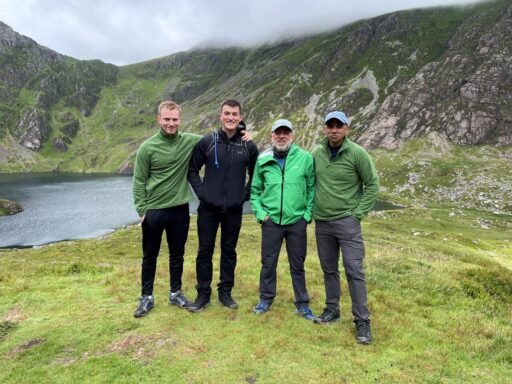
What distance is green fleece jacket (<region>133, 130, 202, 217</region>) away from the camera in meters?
10.5

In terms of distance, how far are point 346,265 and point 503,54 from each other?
768 feet

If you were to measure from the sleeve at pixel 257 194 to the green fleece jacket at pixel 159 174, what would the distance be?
204 centimetres

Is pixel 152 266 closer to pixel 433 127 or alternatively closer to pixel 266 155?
pixel 266 155

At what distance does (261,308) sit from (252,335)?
1.56 meters

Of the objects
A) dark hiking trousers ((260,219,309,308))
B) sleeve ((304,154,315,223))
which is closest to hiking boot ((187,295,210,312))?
dark hiking trousers ((260,219,309,308))

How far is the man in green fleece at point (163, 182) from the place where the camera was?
34.4 feet

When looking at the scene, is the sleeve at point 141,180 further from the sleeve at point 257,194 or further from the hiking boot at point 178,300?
the sleeve at point 257,194

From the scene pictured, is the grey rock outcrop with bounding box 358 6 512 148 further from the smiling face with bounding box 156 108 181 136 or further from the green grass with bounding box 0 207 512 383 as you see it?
the smiling face with bounding box 156 108 181 136

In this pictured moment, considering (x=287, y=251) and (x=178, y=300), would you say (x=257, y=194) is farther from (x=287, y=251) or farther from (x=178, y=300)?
(x=178, y=300)

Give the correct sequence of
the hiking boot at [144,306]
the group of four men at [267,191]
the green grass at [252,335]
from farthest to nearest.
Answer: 1. the hiking boot at [144,306]
2. the group of four men at [267,191]
3. the green grass at [252,335]

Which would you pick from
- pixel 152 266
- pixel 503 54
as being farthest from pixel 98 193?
pixel 503 54

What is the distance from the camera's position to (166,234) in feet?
36.2

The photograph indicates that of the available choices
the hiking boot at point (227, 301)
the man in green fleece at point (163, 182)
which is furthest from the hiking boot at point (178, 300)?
the hiking boot at point (227, 301)

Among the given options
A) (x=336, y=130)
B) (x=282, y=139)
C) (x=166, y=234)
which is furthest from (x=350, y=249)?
(x=166, y=234)
